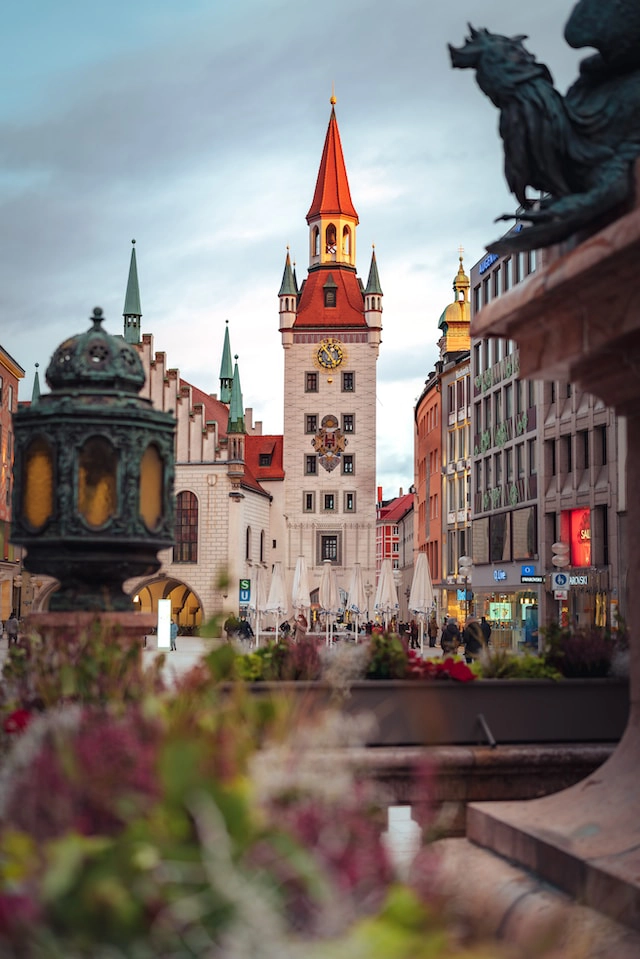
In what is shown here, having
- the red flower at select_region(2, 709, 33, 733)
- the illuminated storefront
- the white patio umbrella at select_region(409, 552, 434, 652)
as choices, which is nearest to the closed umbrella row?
the white patio umbrella at select_region(409, 552, 434, 652)

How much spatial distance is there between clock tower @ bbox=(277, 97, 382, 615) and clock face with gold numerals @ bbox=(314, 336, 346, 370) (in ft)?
0.23

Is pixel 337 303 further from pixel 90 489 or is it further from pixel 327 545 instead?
pixel 90 489

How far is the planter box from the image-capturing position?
776 cm

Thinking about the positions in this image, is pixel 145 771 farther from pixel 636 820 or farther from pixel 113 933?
pixel 636 820

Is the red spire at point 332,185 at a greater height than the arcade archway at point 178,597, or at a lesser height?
greater

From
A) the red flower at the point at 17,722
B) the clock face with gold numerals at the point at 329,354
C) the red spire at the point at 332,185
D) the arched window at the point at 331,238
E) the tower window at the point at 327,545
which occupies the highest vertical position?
the red spire at the point at 332,185

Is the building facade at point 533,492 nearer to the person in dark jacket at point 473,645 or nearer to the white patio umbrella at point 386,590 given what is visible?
the white patio umbrella at point 386,590

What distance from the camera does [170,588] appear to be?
8538 centimetres

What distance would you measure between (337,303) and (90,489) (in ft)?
277

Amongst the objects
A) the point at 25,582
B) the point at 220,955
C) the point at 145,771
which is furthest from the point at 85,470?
the point at 25,582

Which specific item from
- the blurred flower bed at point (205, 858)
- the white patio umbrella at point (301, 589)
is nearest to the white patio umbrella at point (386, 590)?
the white patio umbrella at point (301, 589)

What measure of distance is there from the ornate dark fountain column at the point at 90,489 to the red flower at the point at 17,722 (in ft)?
9.17

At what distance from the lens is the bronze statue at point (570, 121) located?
5820mm

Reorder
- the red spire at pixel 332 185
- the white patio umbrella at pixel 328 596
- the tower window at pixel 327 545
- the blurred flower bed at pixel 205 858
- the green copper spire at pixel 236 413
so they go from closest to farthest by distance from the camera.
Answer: the blurred flower bed at pixel 205 858, the white patio umbrella at pixel 328 596, the green copper spire at pixel 236 413, the tower window at pixel 327 545, the red spire at pixel 332 185
